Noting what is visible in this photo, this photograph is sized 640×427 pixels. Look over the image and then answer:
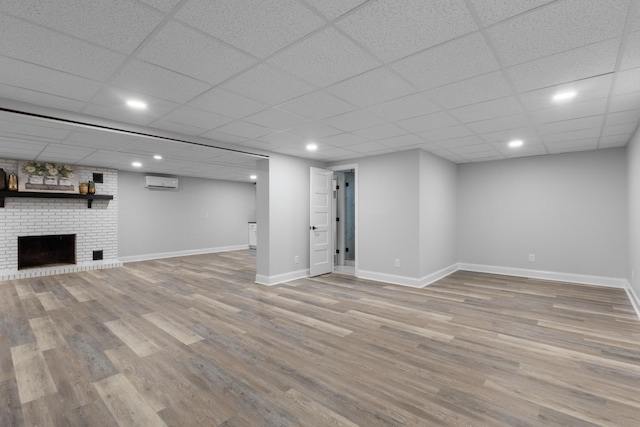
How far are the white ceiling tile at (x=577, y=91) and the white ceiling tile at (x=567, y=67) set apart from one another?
0.11m

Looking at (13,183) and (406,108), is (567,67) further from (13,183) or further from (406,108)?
(13,183)

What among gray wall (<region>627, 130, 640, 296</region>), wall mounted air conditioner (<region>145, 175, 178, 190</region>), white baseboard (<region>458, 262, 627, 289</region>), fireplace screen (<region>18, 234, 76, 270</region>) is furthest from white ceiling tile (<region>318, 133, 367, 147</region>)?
fireplace screen (<region>18, 234, 76, 270</region>)

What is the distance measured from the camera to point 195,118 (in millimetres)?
3537

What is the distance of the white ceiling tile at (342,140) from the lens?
4.32 m

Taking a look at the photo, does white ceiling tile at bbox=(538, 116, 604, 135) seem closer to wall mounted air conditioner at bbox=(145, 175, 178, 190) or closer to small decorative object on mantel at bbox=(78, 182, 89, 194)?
wall mounted air conditioner at bbox=(145, 175, 178, 190)

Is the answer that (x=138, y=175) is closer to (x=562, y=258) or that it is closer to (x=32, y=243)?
(x=32, y=243)

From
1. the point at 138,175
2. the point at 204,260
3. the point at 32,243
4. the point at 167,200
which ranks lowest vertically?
the point at 204,260

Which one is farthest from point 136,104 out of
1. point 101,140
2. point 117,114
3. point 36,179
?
point 36,179

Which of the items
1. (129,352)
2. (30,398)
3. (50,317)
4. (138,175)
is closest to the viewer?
(30,398)

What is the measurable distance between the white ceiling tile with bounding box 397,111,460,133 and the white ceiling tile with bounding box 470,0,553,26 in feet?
5.44

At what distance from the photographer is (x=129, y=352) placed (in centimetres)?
279

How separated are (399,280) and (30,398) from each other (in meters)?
4.77

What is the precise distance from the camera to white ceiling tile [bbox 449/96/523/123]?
300cm

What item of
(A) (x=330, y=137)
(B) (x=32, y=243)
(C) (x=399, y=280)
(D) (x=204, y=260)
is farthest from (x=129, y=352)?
(B) (x=32, y=243)
